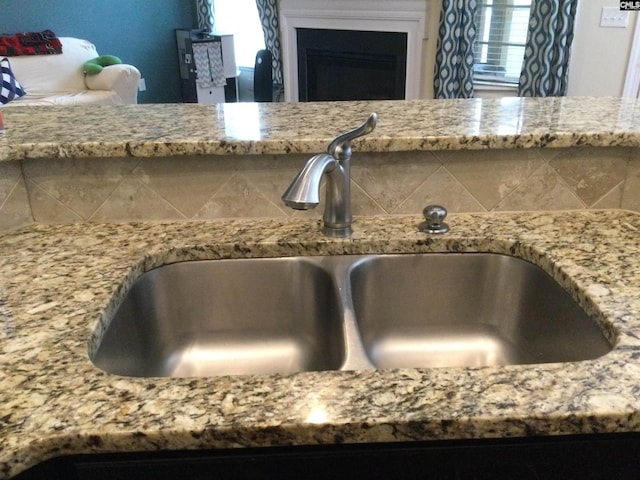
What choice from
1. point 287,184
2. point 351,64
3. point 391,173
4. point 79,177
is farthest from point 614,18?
point 79,177

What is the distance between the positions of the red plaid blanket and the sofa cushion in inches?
1.6

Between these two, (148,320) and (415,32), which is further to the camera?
(415,32)

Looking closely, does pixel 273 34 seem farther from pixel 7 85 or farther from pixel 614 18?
pixel 614 18

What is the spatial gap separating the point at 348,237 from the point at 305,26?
13.3 feet

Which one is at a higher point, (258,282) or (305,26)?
(305,26)

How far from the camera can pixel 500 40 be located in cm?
412

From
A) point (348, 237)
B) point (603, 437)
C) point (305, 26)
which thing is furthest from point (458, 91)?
point (603, 437)

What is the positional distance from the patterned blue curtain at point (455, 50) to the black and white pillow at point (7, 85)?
3.22 meters

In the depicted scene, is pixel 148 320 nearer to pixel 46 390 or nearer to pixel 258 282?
pixel 258 282

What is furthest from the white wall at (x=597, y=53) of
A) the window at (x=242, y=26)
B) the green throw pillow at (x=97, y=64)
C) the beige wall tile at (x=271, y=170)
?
the green throw pillow at (x=97, y=64)

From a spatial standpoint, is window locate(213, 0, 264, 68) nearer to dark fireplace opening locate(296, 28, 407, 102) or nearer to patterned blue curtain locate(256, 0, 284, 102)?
patterned blue curtain locate(256, 0, 284, 102)

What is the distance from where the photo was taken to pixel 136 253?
3.14 ft

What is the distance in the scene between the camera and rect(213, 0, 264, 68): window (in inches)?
219

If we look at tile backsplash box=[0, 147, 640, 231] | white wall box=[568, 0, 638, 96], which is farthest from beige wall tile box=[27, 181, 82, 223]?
white wall box=[568, 0, 638, 96]
